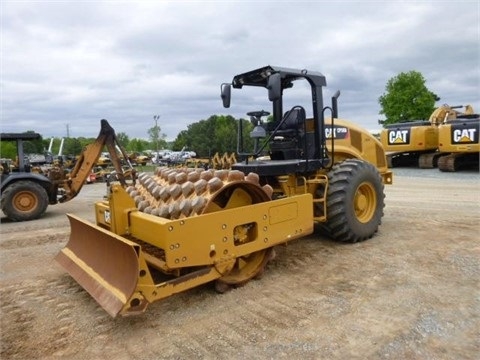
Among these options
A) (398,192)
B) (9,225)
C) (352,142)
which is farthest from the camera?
(398,192)

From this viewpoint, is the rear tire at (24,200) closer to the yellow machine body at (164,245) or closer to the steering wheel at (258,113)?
the yellow machine body at (164,245)

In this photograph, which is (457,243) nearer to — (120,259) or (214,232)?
(214,232)

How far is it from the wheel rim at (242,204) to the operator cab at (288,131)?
2.32ft

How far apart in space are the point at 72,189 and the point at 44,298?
5.62m

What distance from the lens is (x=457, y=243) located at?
17.9 ft

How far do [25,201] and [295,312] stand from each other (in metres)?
7.71

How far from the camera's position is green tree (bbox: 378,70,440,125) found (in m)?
37.6

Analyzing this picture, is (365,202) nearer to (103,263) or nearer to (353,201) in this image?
(353,201)

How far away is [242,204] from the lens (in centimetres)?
437

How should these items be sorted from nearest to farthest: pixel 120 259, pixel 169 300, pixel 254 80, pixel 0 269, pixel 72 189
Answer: pixel 120 259, pixel 169 300, pixel 0 269, pixel 254 80, pixel 72 189

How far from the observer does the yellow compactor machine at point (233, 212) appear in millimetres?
3523

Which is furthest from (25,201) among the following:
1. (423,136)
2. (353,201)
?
(423,136)

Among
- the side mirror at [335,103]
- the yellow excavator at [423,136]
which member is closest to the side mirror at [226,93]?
the side mirror at [335,103]

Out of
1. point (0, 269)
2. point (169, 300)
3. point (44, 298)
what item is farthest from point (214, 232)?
point (0, 269)
